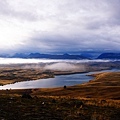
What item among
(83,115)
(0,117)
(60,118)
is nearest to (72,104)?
(83,115)

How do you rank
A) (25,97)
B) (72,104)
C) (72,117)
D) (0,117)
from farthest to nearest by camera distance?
1. (25,97)
2. (72,104)
3. (72,117)
4. (0,117)

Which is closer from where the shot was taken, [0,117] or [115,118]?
[0,117]

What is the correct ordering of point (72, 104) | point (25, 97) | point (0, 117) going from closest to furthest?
point (0, 117)
point (72, 104)
point (25, 97)

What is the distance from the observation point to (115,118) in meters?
19.1

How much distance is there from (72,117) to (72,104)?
23.6 feet

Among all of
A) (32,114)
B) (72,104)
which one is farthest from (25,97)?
(32,114)

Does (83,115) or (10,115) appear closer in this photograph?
(10,115)

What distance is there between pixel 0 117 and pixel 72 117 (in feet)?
17.5

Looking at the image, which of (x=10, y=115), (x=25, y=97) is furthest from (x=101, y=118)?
(x=25, y=97)

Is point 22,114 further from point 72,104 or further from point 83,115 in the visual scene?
point 72,104

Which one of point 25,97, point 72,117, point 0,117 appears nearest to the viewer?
point 0,117

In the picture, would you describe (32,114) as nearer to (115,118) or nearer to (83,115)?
(83,115)

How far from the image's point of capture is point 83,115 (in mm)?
19734

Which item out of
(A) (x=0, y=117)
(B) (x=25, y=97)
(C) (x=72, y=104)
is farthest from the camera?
(B) (x=25, y=97)
